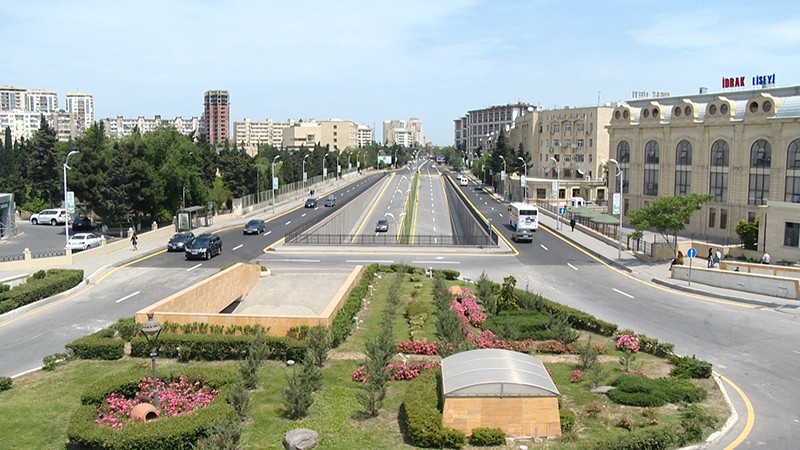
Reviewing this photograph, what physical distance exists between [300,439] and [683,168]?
186ft

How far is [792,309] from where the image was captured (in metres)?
29.8

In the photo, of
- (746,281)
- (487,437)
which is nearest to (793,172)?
(746,281)

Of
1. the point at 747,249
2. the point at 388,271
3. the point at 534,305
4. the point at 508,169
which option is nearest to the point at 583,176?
the point at 508,169

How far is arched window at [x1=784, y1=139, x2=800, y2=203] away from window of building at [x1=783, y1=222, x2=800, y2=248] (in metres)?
10.3

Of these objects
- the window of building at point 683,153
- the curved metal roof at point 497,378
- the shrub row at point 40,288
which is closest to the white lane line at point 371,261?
the shrub row at point 40,288

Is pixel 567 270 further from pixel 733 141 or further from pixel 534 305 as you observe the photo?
pixel 733 141

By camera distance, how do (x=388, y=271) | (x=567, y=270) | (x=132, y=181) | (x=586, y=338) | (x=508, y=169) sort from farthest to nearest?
1. (x=508, y=169)
2. (x=132, y=181)
3. (x=567, y=270)
4. (x=388, y=271)
5. (x=586, y=338)

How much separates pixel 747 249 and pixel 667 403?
33.4m

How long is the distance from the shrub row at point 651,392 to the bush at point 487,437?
4218 mm

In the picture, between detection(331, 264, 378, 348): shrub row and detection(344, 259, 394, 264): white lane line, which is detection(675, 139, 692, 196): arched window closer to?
detection(344, 259, 394, 264): white lane line

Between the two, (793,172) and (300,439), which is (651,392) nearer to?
(300,439)

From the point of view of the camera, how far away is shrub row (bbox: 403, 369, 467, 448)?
561 inches

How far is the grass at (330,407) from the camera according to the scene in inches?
581

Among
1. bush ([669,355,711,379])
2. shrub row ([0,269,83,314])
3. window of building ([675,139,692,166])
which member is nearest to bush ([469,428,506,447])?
bush ([669,355,711,379])
